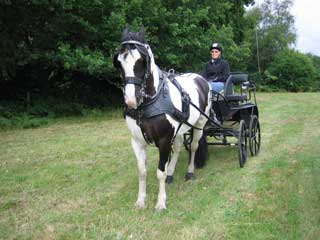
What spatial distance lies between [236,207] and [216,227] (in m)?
0.72

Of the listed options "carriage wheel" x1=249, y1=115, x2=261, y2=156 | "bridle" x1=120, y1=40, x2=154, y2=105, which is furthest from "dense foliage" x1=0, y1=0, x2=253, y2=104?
"bridle" x1=120, y1=40, x2=154, y2=105

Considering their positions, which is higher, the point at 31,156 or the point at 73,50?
the point at 73,50

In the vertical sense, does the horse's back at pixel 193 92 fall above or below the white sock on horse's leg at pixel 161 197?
above

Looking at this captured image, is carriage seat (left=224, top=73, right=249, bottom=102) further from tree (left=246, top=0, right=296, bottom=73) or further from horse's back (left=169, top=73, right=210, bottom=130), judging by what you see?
tree (left=246, top=0, right=296, bottom=73)

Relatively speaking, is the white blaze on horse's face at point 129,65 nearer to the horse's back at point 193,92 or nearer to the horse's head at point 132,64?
the horse's head at point 132,64

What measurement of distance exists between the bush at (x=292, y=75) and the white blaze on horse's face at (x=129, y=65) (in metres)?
30.8

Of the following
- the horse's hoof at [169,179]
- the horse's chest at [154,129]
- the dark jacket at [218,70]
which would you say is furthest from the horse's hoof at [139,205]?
the dark jacket at [218,70]

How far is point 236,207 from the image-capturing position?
5176mm

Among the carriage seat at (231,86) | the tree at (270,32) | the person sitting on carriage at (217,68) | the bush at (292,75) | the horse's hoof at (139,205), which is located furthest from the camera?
the tree at (270,32)

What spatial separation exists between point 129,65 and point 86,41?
10448 millimetres

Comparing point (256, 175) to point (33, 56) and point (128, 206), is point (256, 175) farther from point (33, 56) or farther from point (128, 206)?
point (33, 56)

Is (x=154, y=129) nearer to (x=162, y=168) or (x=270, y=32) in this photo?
(x=162, y=168)

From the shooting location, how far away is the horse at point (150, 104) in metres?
4.53

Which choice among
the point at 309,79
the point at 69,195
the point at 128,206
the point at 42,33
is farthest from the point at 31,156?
the point at 309,79
